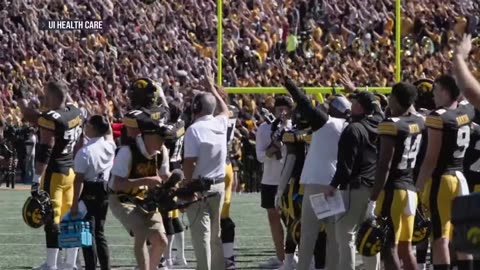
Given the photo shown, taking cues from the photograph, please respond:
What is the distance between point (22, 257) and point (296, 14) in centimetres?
1065

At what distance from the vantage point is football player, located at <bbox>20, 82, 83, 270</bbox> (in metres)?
12.3

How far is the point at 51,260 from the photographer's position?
12820 millimetres

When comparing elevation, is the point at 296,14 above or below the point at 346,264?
above

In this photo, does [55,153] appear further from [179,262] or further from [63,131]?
[179,262]

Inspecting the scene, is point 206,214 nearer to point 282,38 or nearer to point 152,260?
point 152,260

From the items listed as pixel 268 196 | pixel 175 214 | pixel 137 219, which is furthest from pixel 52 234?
pixel 268 196

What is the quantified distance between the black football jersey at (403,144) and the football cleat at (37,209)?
317cm

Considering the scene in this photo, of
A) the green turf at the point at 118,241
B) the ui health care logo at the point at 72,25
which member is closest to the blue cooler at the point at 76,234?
the green turf at the point at 118,241

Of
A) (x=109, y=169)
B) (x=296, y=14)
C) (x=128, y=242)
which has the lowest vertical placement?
(x=128, y=242)

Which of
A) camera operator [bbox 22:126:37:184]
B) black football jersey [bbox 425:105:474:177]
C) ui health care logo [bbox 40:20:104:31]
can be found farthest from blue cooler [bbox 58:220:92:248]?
ui health care logo [bbox 40:20:104:31]

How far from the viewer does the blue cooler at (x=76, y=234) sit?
12227mm

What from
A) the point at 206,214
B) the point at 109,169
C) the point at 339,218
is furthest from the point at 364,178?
the point at 109,169

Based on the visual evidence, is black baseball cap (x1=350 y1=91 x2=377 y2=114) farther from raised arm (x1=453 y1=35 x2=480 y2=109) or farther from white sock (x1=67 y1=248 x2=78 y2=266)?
raised arm (x1=453 y1=35 x2=480 y2=109)

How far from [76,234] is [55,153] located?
0.79 metres
